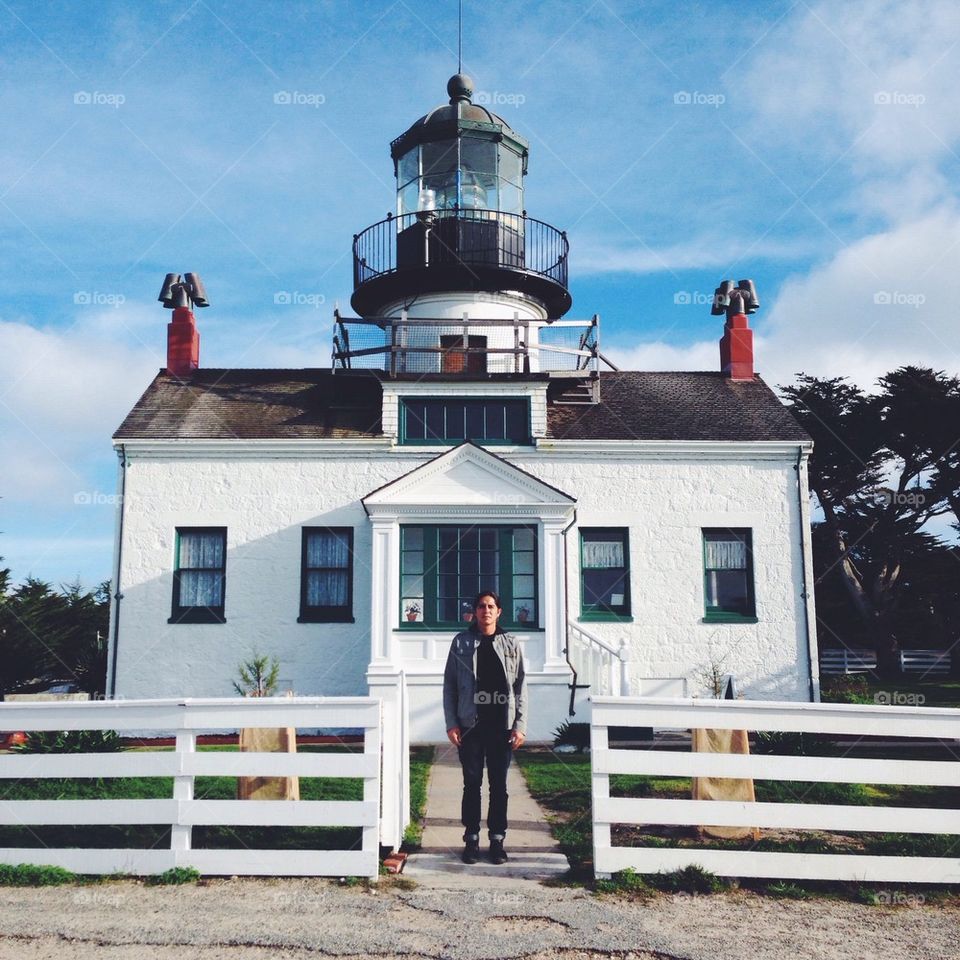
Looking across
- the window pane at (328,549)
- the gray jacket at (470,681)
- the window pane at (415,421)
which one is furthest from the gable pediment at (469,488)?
the gray jacket at (470,681)

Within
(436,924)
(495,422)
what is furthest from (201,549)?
(436,924)

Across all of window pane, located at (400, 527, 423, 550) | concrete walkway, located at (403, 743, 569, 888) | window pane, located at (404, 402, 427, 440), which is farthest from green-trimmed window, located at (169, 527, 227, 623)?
concrete walkway, located at (403, 743, 569, 888)

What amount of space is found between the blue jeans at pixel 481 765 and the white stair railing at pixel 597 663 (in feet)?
25.0

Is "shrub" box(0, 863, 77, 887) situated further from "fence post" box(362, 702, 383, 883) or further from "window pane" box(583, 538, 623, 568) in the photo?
"window pane" box(583, 538, 623, 568)

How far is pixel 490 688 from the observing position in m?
6.66

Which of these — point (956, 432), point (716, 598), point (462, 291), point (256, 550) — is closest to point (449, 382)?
point (462, 291)

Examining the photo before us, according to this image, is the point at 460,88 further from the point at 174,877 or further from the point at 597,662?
the point at 174,877

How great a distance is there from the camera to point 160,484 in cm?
1592

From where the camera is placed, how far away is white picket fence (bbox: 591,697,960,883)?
6.02 metres

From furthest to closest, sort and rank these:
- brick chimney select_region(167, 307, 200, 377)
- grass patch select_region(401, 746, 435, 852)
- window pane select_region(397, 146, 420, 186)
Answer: window pane select_region(397, 146, 420, 186)
brick chimney select_region(167, 307, 200, 377)
grass patch select_region(401, 746, 435, 852)

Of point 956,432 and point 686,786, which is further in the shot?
point 956,432

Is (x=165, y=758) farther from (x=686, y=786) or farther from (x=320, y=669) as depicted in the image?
(x=320, y=669)

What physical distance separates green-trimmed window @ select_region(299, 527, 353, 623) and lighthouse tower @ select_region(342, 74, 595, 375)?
400cm

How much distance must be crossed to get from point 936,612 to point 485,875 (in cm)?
3010
